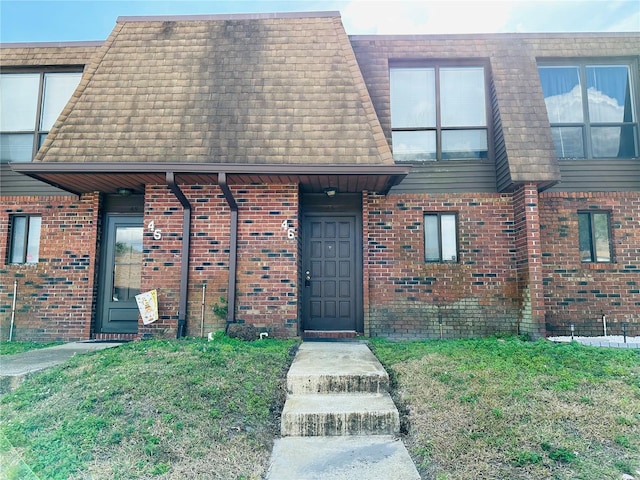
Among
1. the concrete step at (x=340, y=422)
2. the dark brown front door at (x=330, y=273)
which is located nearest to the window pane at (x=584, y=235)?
the dark brown front door at (x=330, y=273)

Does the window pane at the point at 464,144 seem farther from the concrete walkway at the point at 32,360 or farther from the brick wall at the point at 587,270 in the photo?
the concrete walkway at the point at 32,360

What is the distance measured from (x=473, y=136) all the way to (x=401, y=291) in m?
3.28

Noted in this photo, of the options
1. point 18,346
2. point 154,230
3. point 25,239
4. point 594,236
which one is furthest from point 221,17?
point 594,236

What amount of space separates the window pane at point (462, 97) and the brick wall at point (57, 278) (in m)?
6.90

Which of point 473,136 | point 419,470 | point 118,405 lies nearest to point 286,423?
point 419,470

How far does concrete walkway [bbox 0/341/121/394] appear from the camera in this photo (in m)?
4.47

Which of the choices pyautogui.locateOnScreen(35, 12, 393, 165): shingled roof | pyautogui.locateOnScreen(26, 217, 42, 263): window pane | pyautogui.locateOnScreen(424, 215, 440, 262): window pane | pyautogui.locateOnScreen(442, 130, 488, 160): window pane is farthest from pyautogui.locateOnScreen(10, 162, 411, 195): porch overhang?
pyautogui.locateOnScreen(442, 130, 488, 160): window pane

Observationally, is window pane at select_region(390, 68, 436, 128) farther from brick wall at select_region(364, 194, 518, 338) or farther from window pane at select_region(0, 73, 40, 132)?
window pane at select_region(0, 73, 40, 132)

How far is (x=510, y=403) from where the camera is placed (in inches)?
140

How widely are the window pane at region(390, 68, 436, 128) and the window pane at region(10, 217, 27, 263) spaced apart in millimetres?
7474

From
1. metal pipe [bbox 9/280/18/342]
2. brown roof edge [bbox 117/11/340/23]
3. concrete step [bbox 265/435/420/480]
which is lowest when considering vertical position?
concrete step [bbox 265/435/420/480]

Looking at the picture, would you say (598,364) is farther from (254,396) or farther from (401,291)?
(254,396)

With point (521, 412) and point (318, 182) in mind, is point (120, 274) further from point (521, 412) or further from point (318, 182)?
point (521, 412)

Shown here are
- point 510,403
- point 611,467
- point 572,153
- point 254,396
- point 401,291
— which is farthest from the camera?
point 572,153
